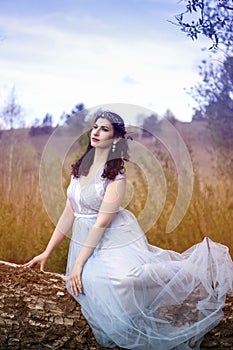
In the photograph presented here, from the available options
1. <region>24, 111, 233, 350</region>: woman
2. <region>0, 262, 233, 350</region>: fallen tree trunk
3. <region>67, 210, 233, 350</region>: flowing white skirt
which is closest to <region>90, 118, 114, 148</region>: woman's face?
<region>24, 111, 233, 350</region>: woman

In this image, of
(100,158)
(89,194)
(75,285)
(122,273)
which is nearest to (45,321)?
(75,285)

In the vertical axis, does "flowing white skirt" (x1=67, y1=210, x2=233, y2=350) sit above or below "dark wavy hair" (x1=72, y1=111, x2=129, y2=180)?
below

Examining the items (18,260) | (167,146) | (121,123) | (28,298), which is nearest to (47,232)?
(18,260)

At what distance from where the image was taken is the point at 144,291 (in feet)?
8.06

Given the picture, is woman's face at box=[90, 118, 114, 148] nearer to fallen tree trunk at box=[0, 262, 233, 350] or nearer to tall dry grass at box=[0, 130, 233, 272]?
fallen tree trunk at box=[0, 262, 233, 350]

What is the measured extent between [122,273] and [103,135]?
508 mm

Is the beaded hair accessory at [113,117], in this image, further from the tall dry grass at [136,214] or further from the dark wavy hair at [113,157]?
the tall dry grass at [136,214]

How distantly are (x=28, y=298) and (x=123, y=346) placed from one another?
18.3 inches

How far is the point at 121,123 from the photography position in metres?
2.55

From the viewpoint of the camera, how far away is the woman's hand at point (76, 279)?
247cm

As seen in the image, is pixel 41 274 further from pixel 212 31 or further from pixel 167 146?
pixel 212 31

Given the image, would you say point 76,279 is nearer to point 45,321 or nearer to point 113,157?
point 45,321

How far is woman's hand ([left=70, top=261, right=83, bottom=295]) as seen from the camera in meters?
2.47

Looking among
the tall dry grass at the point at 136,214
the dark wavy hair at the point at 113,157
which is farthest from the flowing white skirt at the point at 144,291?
the tall dry grass at the point at 136,214
